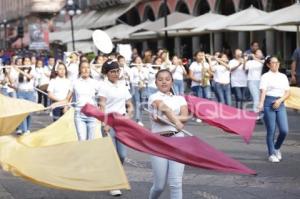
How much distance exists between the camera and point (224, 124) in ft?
28.7

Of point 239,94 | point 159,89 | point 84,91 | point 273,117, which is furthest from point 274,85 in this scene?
point 239,94

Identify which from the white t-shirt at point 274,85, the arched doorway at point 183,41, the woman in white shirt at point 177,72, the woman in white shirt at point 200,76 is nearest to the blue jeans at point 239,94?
the woman in white shirt at point 200,76

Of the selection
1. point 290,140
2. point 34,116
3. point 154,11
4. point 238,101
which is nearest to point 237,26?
point 238,101

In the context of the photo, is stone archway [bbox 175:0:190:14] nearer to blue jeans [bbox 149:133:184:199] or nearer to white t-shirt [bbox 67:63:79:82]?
white t-shirt [bbox 67:63:79:82]

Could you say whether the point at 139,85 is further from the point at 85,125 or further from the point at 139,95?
the point at 85,125

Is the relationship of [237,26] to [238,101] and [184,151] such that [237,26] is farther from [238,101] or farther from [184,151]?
[184,151]

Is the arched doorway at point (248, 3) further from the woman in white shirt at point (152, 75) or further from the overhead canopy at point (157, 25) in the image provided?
the woman in white shirt at point (152, 75)

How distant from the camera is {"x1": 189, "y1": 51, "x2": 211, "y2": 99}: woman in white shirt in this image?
19359 mm

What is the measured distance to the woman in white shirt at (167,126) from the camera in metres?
7.40

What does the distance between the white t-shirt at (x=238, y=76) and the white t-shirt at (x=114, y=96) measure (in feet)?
32.5

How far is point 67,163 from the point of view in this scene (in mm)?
7258

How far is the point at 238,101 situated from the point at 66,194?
36.5ft

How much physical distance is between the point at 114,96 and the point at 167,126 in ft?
6.78

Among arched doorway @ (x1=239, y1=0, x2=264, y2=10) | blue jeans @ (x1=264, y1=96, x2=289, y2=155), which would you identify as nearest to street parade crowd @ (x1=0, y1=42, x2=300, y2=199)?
blue jeans @ (x1=264, y1=96, x2=289, y2=155)
